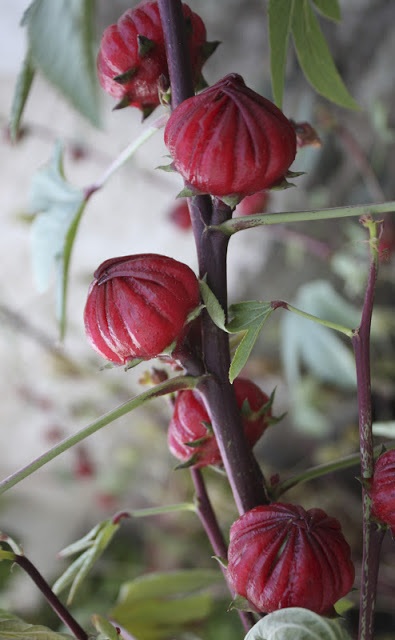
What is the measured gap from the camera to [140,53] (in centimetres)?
21

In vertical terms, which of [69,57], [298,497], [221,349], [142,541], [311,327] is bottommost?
[142,541]

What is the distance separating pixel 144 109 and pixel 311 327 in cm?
49

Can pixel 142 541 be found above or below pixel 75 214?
below

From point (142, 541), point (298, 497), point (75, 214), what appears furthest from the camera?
point (142, 541)

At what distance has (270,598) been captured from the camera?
0.19m

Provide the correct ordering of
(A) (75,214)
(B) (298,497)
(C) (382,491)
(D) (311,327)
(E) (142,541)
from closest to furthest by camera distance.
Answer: (C) (382,491) < (A) (75,214) < (D) (311,327) < (B) (298,497) < (E) (142,541)

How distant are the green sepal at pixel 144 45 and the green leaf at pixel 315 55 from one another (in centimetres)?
6

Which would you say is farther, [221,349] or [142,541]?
[142,541]

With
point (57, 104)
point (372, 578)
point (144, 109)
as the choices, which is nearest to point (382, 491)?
point (372, 578)

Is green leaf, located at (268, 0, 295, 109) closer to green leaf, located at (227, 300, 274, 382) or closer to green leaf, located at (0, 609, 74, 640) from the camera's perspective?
green leaf, located at (227, 300, 274, 382)

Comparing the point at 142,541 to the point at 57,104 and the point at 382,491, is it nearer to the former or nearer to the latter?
the point at 57,104

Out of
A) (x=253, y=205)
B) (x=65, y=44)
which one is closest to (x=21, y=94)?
(x=65, y=44)

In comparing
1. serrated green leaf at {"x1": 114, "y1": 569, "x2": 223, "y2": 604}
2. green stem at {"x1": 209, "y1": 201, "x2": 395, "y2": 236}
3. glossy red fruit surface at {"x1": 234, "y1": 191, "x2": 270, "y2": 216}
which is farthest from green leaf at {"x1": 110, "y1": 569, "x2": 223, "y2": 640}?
glossy red fruit surface at {"x1": 234, "y1": 191, "x2": 270, "y2": 216}

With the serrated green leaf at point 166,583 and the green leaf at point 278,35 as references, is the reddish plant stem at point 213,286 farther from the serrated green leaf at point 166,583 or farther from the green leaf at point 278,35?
the serrated green leaf at point 166,583
